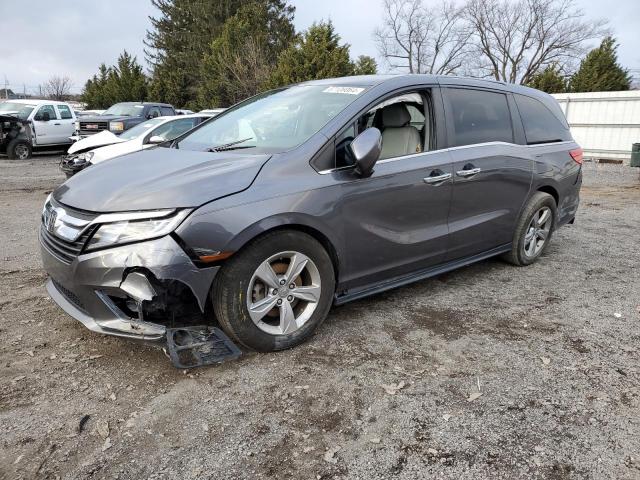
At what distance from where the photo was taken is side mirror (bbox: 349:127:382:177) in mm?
3061

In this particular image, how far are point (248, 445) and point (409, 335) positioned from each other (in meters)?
1.47

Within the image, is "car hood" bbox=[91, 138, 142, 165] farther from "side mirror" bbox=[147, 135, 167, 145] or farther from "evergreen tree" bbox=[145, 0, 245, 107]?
"evergreen tree" bbox=[145, 0, 245, 107]

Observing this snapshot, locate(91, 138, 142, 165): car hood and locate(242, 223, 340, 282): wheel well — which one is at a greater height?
locate(91, 138, 142, 165): car hood

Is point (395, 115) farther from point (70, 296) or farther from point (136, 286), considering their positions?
point (70, 296)

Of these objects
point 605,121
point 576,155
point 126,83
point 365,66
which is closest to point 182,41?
point 126,83

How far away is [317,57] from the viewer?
19.6 metres

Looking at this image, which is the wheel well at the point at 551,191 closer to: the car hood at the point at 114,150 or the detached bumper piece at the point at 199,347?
the detached bumper piece at the point at 199,347

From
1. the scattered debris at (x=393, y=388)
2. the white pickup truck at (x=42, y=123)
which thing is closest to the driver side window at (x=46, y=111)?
the white pickup truck at (x=42, y=123)

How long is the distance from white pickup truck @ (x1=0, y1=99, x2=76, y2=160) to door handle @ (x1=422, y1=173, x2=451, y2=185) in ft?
49.6

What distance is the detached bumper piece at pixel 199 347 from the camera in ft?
8.87

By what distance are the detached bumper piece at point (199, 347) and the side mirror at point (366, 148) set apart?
131 cm

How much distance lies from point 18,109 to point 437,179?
1637 centimetres

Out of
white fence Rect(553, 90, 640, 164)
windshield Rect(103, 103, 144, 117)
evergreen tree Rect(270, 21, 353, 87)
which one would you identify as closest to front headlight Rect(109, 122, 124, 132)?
windshield Rect(103, 103, 144, 117)

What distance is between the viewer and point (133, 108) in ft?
53.8
